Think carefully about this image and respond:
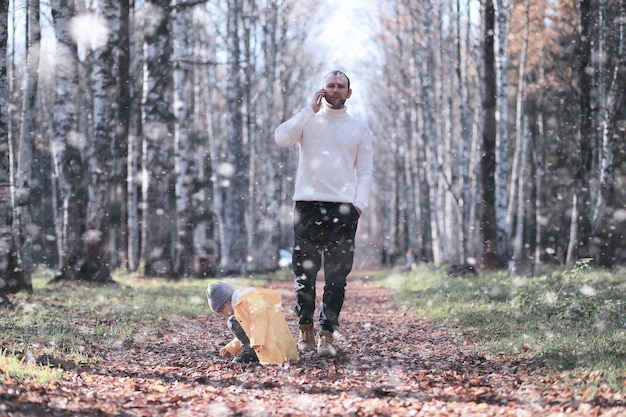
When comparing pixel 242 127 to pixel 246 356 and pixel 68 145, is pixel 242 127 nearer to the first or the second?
pixel 68 145

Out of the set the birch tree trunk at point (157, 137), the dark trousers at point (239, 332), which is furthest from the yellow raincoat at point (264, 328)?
the birch tree trunk at point (157, 137)

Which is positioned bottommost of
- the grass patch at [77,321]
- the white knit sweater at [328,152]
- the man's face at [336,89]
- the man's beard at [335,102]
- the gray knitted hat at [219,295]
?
the grass patch at [77,321]

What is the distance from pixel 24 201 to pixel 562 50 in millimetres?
22187

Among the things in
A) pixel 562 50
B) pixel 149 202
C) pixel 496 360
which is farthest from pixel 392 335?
pixel 562 50

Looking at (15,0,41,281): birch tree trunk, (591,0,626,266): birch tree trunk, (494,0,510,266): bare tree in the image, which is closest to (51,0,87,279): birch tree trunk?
(15,0,41,281): birch tree trunk

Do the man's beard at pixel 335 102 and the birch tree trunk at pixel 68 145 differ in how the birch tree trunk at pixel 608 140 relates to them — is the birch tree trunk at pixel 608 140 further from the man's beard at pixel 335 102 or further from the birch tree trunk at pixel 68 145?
the birch tree trunk at pixel 68 145

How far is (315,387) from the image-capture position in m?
4.98

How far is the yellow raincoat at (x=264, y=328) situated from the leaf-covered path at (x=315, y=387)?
0.14 m

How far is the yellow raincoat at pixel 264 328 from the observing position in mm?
5738

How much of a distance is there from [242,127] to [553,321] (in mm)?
19581

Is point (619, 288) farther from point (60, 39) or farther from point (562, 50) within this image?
point (562, 50)

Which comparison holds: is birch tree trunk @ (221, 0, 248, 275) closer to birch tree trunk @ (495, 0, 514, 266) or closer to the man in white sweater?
birch tree trunk @ (495, 0, 514, 266)

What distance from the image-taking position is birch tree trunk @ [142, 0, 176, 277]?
662 inches

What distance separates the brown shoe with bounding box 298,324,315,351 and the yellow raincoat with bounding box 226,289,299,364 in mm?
530
